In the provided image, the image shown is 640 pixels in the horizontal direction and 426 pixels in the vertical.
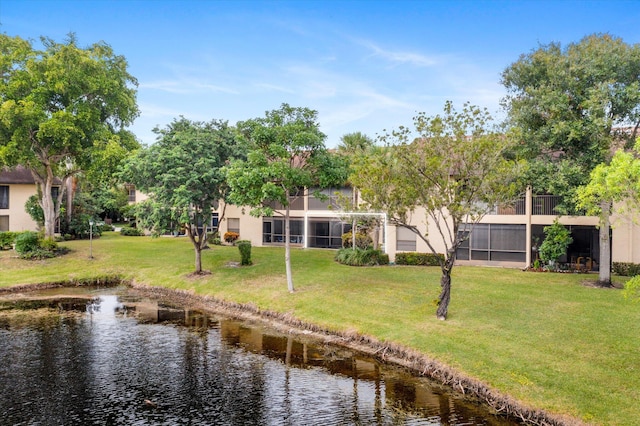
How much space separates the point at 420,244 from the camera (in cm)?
3438

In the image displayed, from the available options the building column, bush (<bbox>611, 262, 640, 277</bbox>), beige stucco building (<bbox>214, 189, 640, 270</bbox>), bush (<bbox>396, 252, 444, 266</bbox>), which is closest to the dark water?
beige stucco building (<bbox>214, 189, 640, 270</bbox>)

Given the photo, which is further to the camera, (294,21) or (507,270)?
(507,270)

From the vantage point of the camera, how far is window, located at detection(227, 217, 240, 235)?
45.5 m

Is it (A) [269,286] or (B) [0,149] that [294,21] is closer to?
(A) [269,286]

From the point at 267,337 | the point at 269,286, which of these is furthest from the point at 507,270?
the point at 267,337

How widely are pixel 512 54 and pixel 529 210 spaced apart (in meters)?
10.4

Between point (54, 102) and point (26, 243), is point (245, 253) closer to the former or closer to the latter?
point (26, 243)

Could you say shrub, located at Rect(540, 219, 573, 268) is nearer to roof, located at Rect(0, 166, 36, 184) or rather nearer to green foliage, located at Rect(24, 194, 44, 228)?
green foliage, located at Rect(24, 194, 44, 228)

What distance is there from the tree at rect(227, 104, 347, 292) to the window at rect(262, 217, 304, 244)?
688 inches

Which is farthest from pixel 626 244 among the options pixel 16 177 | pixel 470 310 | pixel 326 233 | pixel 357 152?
pixel 16 177

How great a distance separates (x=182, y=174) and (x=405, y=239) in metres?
17.0

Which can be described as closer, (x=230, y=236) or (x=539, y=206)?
(x=539, y=206)

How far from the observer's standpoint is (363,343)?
63.1ft

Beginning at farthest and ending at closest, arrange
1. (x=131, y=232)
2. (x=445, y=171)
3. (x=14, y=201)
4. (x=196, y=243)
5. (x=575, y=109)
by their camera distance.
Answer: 1. (x=131, y=232)
2. (x=14, y=201)
3. (x=196, y=243)
4. (x=575, y=109)
5. (x=445, y=171)
